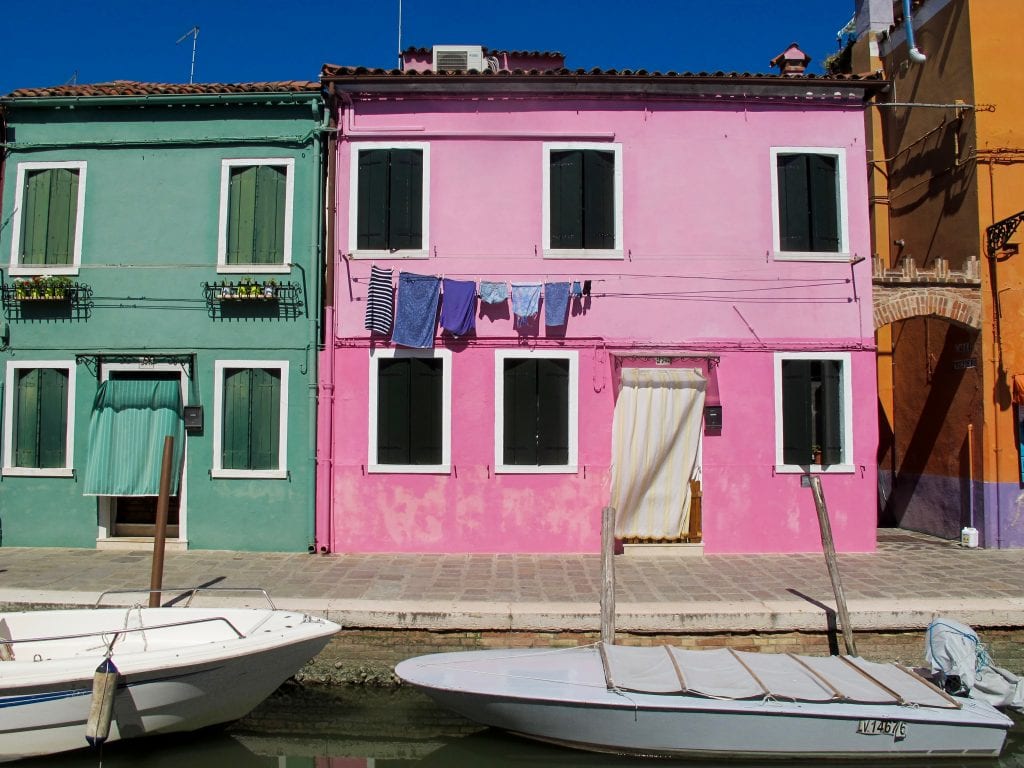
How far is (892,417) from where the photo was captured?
45.2 feet

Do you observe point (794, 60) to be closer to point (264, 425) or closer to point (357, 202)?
point (357, 202)

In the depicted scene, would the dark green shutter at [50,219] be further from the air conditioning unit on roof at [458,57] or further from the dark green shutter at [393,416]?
the air conditioning unit on roof at [458,57]

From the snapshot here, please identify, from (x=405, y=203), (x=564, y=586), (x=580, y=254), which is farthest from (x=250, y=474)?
(x=580, y=254)

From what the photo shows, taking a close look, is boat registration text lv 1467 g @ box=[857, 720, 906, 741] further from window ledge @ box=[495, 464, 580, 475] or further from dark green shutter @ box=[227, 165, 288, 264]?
dark green shutter @ box=[227, 165, 288, 264]

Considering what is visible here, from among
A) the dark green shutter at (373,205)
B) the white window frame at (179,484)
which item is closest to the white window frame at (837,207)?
the dark green shutter at (373,205)

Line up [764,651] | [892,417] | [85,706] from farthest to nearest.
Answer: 1. [892,417]
2. [764,651]
3. [85,706]

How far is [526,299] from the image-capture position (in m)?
10.8

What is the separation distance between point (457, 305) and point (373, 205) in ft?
6.77

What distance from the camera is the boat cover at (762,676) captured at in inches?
251

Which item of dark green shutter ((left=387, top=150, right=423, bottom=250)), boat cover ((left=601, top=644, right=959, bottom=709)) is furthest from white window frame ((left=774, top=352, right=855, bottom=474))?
dark green shutter ((left=387, top=150, right=423, bottom=250))

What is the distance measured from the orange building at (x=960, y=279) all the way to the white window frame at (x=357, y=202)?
7112 mm

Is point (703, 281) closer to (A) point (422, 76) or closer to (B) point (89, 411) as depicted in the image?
(A) point (422, 76)

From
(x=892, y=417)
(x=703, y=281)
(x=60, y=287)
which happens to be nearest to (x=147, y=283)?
(x=60, y=287)

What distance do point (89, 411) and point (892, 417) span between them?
1394cm
